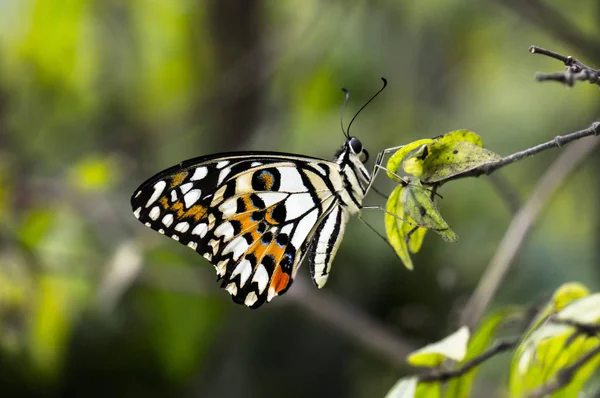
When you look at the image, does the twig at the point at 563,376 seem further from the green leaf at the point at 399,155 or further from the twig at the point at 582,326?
the green leaf at the point at 399,155

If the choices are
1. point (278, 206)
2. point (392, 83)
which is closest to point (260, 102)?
point (392, 83)

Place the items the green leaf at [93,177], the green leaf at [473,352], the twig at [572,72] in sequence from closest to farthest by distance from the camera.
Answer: the twig at [572,72] < the green leaf at [473,352] < the green leaf at [93,177]

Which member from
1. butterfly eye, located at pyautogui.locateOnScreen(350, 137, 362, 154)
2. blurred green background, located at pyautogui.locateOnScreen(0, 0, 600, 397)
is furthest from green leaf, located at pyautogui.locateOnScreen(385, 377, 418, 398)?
blurred green background, located at pyautogui.locateOnScreen(0, 0, 600, 397)

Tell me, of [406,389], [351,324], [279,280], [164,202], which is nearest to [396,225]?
[406,389]

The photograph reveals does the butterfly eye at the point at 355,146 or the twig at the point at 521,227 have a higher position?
the butterfly eye at the point at 355,146

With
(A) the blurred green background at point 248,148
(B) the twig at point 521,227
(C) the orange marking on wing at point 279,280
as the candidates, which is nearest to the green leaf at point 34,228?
(A) the blurred green background at point 248,148

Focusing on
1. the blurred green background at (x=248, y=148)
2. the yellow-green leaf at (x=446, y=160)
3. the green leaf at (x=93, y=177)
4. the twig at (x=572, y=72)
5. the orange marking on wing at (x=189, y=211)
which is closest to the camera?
the twig at (x=572, y=72)

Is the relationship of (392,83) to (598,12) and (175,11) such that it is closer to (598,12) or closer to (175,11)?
(598,12)

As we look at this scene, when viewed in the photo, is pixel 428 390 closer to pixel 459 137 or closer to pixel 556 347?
pixel 556 347
